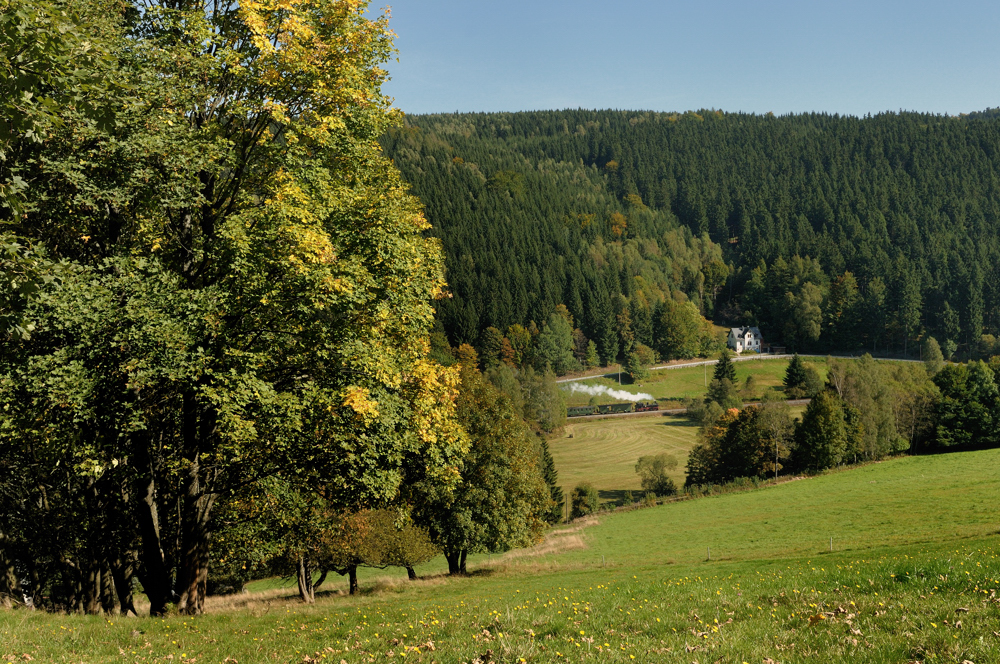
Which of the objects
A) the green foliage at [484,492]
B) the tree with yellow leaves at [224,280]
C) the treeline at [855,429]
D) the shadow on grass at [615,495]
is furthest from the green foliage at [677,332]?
the tree with yellow leaves at [224,280]

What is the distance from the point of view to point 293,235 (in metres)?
12.2

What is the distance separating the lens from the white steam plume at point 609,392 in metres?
153

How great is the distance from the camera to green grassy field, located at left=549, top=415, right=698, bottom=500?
9375 cm

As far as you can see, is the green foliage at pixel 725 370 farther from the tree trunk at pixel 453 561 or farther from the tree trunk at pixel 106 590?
the tree trunk at pixel 106 590

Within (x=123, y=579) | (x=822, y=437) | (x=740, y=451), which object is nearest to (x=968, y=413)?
(x=822, y=437)

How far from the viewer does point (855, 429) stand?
79250 mm

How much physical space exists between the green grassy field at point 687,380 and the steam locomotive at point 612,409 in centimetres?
398

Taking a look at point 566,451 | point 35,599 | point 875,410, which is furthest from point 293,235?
point 566,451

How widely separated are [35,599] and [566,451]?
91.6 metres

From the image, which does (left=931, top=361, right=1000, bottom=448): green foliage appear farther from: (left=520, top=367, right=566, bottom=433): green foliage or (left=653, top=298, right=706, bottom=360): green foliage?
(left=653, top=298, right=706, bottom=360): green foliage

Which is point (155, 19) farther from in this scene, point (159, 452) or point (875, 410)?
point (875, 410)

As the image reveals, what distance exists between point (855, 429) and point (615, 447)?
41.8 m

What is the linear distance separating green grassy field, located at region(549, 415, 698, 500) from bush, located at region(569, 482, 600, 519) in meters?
3.65

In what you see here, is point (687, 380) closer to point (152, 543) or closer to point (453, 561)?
point (453, 561)
